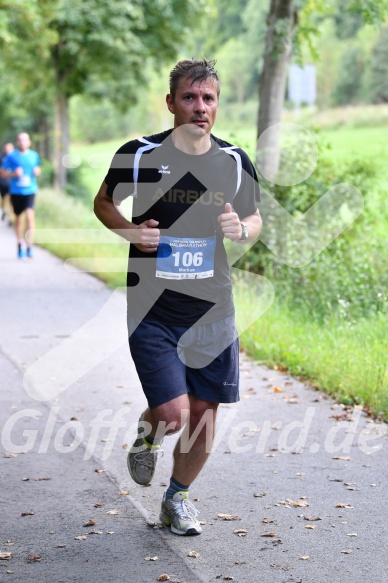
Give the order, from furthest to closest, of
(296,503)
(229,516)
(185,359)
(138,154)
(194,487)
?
(194,487) → (296,503) → (229,516) → (185,359) → (138,154)

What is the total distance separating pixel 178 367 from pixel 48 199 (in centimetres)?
2423

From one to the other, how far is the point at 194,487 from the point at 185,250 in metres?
1.65

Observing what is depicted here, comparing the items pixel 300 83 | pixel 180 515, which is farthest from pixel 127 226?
pixel 300 83

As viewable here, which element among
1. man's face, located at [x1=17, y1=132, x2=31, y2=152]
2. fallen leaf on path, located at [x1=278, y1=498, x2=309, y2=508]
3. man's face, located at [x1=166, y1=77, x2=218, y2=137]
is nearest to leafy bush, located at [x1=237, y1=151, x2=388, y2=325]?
fallen leaf on path, located at [x1=278, y1=498, x2=309, y2=508]

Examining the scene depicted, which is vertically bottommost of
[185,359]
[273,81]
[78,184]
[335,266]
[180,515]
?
[78,184]

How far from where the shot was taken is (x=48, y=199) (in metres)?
28.7

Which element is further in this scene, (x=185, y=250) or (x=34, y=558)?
(x=185, y=250)

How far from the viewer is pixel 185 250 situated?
4844mm

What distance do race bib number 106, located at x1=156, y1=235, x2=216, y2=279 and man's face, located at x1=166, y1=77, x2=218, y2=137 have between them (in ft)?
1.60

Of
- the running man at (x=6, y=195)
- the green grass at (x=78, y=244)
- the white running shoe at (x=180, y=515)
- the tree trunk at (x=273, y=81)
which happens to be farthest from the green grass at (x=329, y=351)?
the running man at (x=6, y=195)

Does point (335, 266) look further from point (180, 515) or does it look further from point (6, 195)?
point (6, 195)

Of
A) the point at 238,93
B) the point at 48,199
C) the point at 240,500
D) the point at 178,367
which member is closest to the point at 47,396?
the point at 240,500

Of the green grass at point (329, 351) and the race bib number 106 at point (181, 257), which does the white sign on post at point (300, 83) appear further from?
the race bib number 106 at point (181, 257)

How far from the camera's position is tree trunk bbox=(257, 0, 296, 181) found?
1320cm
